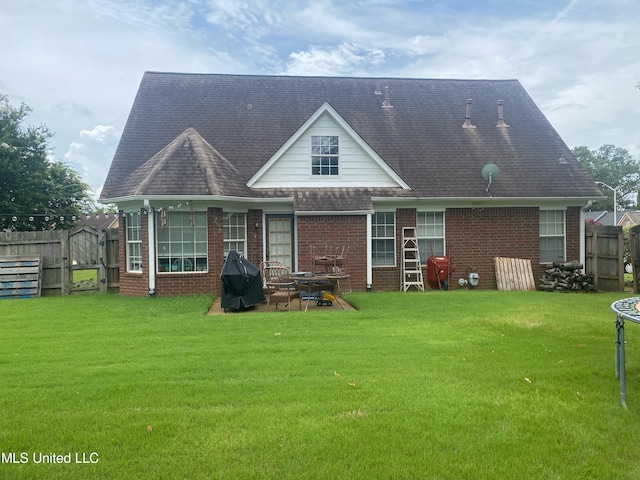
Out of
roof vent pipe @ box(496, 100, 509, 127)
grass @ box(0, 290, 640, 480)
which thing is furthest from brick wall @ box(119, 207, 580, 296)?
grass @ box(0, 290, 640, 480)

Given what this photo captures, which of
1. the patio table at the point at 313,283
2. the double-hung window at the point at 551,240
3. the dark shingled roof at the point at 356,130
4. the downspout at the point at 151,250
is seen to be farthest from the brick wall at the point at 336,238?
the double-hung window at the point at 551,240

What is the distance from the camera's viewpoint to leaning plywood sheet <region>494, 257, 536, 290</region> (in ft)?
52.2

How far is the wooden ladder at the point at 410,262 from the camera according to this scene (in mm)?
15602

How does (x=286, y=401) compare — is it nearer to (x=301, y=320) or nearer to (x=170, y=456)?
(x=170, y=456)

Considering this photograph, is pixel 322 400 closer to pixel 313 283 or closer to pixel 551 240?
pixel 313 283

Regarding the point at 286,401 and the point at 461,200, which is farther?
the point at 461,200

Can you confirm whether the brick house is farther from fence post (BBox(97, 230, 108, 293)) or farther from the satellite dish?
fence post (BBox(97, 230, 108, 293))

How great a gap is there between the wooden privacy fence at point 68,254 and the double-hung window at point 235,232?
11.7 feet

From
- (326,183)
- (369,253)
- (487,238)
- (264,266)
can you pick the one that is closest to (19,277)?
(264,266)

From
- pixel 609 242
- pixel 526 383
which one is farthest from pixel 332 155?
pixel 526 383

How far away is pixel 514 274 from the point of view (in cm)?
1598

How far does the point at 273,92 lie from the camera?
19312mm

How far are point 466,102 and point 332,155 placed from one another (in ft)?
22.9

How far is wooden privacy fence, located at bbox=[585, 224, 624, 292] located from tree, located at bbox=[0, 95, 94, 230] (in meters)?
21.5
